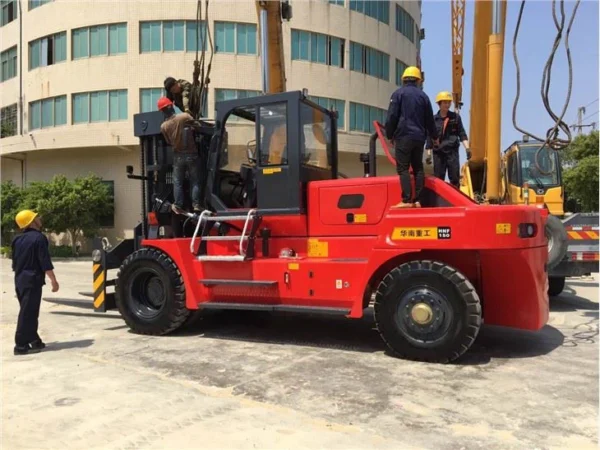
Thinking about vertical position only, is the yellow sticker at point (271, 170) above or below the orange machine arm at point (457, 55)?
below

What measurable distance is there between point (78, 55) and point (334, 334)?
79.2ft

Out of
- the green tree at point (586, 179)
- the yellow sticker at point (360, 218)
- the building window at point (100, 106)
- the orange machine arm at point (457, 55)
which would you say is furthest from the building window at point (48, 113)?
the green tree at point (586, 179)

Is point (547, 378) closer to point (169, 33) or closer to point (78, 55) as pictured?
point (169, 33)

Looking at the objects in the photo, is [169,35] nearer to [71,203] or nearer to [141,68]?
[141,68]

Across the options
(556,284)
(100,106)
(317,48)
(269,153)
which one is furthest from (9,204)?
(556,284)

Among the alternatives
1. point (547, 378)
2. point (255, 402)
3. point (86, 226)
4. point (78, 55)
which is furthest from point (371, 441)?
point (78, 55)

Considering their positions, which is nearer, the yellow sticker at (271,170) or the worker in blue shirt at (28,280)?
the worker in blue shirt at (28,280)

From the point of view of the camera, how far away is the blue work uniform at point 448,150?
23.9ft

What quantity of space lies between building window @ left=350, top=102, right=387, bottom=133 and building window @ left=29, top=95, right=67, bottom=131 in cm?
1440

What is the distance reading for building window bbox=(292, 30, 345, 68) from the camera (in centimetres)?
2594

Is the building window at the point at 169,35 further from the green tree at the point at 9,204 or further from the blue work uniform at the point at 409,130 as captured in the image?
the blue work uniform at the point at 409,130

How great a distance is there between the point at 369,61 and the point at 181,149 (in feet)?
77.0

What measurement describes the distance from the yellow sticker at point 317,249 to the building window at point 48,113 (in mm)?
23625

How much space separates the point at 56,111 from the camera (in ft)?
86.8
